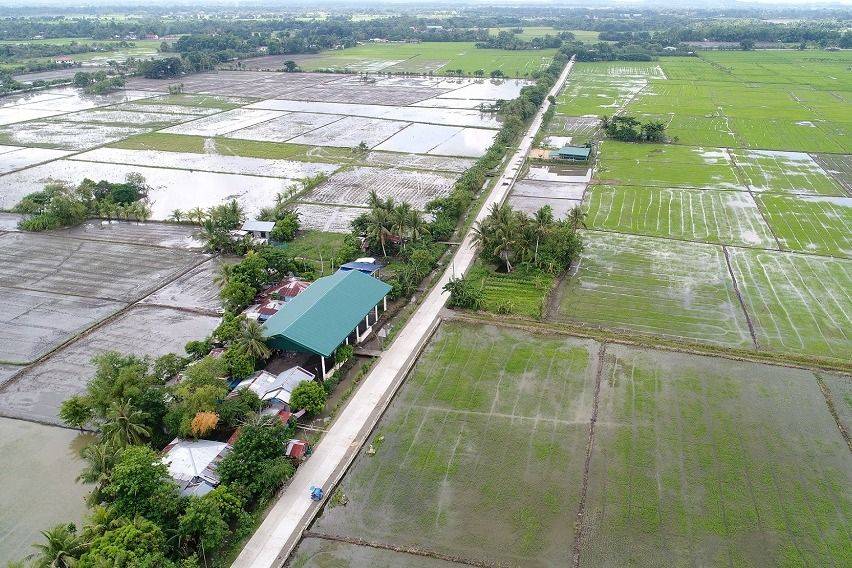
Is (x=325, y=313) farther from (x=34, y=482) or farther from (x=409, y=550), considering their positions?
(x=34, y=482)

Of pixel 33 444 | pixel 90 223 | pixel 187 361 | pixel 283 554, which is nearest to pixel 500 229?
pixel 187 361

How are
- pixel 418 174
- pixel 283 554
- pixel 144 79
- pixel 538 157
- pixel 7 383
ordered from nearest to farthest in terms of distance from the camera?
1. pixel 283 554
2. pixel 7 383
3. pixel 418 174
4. pixel 538 157
5. pixel 144 79

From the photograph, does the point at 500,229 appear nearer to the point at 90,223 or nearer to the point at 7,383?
the point at 7,383

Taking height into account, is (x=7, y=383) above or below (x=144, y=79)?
below

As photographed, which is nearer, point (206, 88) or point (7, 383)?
point (7, 383)

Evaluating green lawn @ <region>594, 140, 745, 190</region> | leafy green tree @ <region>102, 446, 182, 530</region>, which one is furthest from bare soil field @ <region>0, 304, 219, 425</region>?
green lawn @ <region>594, 140, 745, 190</region>

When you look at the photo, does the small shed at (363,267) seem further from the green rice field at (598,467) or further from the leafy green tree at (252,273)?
the green rice field at (598,467)
